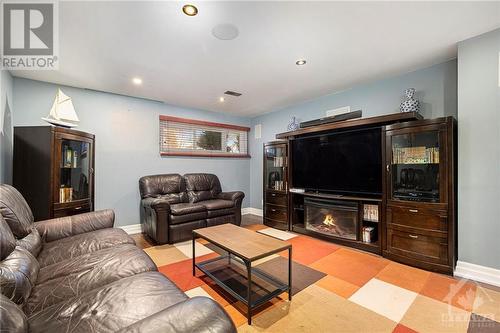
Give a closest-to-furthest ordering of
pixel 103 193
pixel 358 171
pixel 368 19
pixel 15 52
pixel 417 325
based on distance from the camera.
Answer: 1. pixel 417 325
2. pixel 368 19
3. pixel 15 52
4. pixel 358 171
5. pixel 103 193

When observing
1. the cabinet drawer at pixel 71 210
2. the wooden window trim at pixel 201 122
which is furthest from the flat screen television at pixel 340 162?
the cabinet drawer at pixel 71 210

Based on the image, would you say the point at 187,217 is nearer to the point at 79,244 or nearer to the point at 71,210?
the point at 71,210

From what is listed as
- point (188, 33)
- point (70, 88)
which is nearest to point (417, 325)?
point (188, 33)

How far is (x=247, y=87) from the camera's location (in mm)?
3486

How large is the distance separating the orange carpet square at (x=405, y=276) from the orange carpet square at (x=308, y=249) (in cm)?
69

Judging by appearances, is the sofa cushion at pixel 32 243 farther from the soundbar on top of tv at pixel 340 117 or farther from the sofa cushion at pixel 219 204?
the soundbar on top of tv at pixel 340 117

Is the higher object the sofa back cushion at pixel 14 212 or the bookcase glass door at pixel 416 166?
the bookcase glass door at pixel 416 166

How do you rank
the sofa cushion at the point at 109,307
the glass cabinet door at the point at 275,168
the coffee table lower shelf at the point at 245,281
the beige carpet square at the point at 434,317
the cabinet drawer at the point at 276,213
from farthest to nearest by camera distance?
the glass cabinet door at the point at 275,168 < the cabinet drawer at the point at 276,213 < the coffee table lower shelf at the point at 245,281 < the beige carpet square at the point at 434,317 < the sofa cushion at the point at 109,307

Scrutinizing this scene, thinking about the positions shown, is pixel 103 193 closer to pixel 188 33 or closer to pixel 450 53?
pixel 188 33

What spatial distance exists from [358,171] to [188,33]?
2750mm

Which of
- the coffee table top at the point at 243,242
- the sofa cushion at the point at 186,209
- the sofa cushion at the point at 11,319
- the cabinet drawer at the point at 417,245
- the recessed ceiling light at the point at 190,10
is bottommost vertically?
the cabinet drawer at the point at 417,245

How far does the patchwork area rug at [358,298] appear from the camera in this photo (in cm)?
160

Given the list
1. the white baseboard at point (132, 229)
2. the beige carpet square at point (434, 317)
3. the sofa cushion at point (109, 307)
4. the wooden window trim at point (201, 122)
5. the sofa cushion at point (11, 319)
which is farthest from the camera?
the wooden window trim at point (201, 122)

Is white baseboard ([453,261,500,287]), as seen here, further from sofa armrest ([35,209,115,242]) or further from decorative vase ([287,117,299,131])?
sofa armrest ([35,209,115,242])
